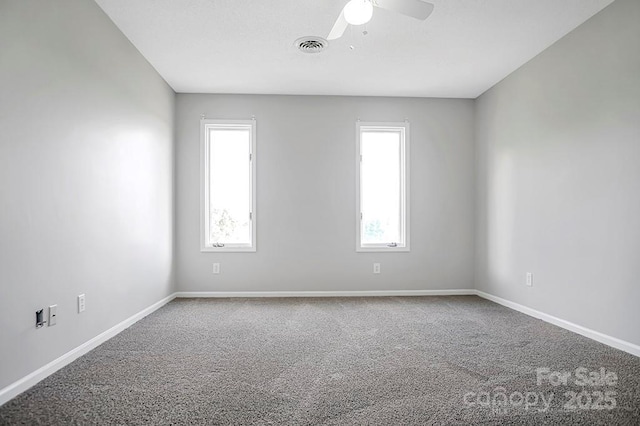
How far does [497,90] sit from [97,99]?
395cm

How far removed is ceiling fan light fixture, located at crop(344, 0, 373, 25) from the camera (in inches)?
82.5

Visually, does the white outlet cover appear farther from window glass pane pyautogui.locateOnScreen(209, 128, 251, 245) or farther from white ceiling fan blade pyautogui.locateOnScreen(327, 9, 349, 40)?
white ceiling fan blade pyautogui.locateOnScreen(327, 9, 349, 40)

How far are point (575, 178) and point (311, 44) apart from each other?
2.46 m

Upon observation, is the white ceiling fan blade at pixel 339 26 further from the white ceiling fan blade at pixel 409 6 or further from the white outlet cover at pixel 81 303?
the white outlet cover at pixel 81 303

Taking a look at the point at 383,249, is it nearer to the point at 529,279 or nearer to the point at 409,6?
the point at 529,279

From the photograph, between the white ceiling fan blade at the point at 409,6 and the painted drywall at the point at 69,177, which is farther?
the white ceiling fan blade at the point at 409,6

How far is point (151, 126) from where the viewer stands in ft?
12.3

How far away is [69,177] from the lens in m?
2.41

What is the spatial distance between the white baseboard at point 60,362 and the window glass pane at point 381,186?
275cm

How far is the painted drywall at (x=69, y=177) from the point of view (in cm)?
194


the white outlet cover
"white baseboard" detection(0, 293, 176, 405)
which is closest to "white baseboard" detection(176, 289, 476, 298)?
"white baseboard" detection(0, 293, 176, 405)

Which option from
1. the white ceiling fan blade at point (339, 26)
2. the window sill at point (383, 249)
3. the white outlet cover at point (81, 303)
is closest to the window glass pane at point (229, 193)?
the window sill at point (383, 249)

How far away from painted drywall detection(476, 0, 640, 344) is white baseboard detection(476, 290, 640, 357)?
0.14 ft

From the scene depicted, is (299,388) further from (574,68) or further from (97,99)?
(574,68)
